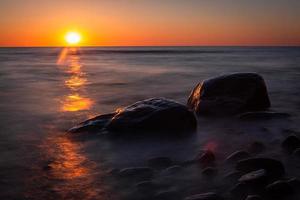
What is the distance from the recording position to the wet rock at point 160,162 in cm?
489

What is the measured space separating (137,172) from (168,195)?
77 cm

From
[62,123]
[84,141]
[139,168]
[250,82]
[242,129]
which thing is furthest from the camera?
[250,82]

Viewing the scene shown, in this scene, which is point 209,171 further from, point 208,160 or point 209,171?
point 208,160

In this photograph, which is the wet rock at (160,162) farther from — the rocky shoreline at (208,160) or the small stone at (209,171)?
the small stone at (209,171)

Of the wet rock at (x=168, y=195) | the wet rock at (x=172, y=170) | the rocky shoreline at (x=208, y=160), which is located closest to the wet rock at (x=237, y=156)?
the rocky shoreline at (x=208, y=160)

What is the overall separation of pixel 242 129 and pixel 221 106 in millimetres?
1463

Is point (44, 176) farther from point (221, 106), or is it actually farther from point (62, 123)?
point (221, 106)

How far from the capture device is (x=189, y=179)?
442cm

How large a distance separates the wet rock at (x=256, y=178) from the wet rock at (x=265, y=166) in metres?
0.16

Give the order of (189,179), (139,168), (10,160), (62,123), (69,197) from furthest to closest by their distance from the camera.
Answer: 1. (62,123)
2. (10,160)
3. (139,168)
4. (189,179)
5. (69,197)

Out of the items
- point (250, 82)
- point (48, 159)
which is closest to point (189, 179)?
point (48, 159)

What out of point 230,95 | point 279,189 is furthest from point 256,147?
point 230,95

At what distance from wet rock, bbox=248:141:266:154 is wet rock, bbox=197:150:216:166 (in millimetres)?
653

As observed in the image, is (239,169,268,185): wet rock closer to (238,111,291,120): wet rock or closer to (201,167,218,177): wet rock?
(201,167,218,177): wet rock
